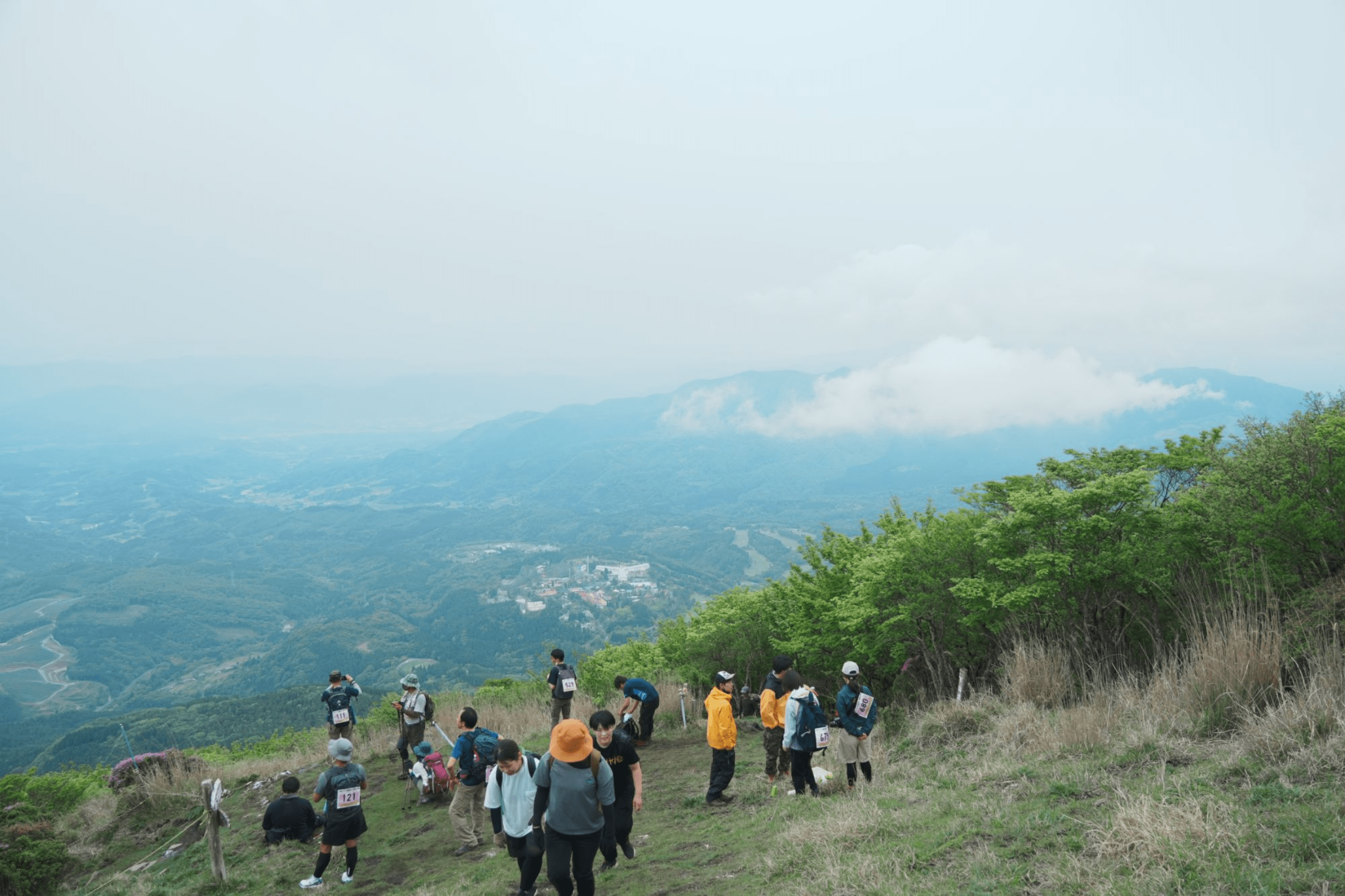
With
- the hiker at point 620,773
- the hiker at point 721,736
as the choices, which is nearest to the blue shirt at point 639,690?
the hiker at point 721,736

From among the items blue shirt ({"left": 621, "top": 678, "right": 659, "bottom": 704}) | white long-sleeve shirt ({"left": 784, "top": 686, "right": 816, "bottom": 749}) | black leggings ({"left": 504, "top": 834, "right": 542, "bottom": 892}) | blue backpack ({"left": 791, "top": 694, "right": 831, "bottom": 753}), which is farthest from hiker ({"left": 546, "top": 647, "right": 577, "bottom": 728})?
black leggings ({"left": 504, "top": 834, "right": 542, "bottom": 892})

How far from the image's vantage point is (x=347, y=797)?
7777 mm

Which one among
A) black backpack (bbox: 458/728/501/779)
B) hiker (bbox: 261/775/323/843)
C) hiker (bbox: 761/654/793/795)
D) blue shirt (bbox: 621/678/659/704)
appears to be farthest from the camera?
blue shirt (bbox: 621/678/659/704)

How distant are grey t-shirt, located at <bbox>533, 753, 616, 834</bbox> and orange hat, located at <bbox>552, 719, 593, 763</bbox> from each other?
6cm

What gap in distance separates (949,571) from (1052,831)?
831 cm

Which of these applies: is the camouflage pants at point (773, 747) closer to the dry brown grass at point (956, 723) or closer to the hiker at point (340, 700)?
the dry brown grass at point (956, 723)

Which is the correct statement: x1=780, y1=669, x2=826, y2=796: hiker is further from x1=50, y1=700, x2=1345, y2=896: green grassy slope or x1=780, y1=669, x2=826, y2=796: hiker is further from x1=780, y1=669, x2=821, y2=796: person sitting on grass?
x1=50, y1=700, x2=1345, y2=896: green grassy slope

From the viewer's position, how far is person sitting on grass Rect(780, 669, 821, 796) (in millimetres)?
7992

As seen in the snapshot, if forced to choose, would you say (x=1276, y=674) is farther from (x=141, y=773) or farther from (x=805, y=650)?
(x=141, y=773)

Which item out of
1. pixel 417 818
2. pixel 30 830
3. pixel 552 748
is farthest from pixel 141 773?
pixel 552 748

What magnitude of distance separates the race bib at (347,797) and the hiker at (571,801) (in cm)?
353

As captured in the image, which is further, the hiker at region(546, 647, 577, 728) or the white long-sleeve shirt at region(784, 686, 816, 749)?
the hiker at region(546, 647, 577, 728)

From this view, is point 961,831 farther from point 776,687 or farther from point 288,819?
point 288,819

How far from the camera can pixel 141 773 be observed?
12.9m
